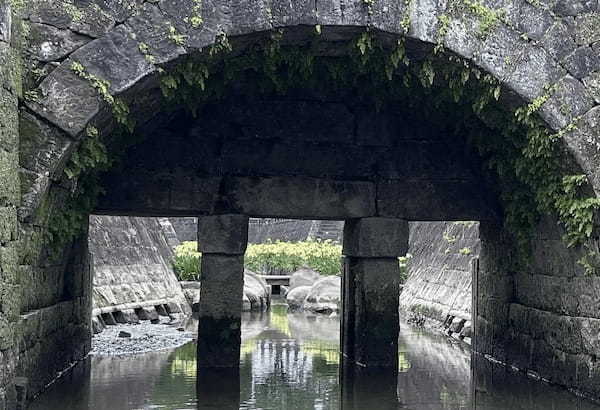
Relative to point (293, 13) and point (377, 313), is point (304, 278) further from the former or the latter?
point (293, 13)

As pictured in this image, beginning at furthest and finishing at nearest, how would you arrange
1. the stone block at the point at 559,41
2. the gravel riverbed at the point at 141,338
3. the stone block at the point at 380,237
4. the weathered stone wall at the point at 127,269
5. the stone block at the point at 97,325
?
the weathered stone wall at the point at 127,269 < the stone block at the point at 97,325 < the gravel riverbed at the point at 141,338 < the stone block at the point at 380,237 < the stone block at the point at 559,41

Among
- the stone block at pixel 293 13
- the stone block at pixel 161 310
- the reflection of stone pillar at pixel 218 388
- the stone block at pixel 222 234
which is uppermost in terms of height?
the stone block at pixel 293 13

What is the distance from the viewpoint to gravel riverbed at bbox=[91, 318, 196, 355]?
462 inches

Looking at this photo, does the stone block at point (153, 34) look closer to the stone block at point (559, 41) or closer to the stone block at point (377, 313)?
the stone block at point (559, 41)

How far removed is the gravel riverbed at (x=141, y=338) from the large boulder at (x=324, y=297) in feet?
12.5

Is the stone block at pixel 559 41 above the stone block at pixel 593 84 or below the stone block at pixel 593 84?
above

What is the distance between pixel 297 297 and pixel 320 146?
10091mm

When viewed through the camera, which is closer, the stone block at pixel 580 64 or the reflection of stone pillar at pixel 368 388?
the stone block at pixel 580 64

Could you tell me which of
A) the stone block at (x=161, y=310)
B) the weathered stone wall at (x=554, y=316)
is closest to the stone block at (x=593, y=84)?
the weathered stone wall at (x=554, y=316)

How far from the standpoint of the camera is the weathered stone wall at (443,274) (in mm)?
14805

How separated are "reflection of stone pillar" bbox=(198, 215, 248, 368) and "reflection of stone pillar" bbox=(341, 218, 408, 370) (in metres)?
1.45

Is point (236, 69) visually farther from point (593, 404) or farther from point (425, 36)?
point (593, 404)

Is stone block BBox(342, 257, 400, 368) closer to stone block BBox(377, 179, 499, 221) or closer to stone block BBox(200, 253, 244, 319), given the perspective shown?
stone block BBox(377, 179, 499, 221)

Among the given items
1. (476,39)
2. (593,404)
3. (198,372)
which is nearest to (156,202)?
(198,372)
